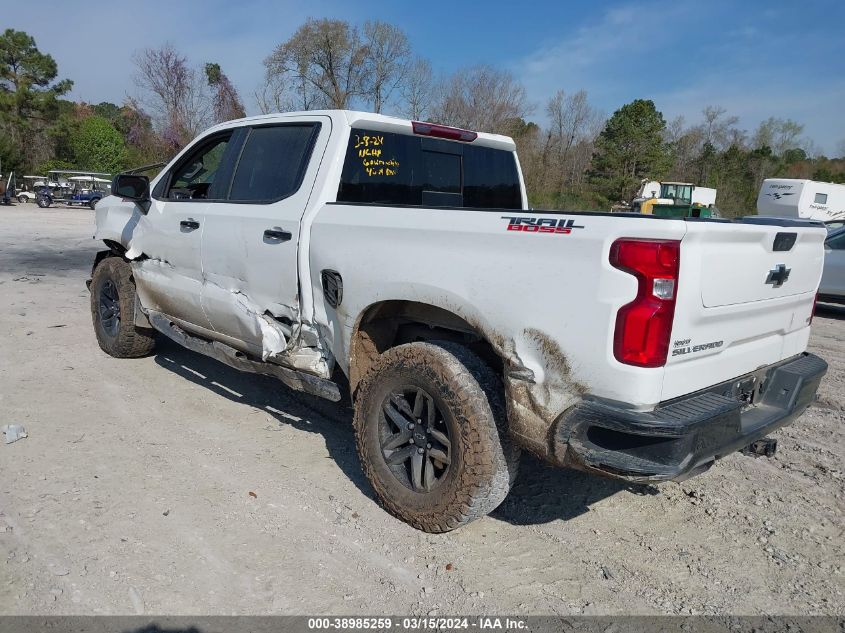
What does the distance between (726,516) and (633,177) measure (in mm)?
37666

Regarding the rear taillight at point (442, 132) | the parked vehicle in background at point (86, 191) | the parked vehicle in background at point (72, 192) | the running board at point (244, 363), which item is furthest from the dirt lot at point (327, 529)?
the parked vehicle in background at point (86, 191)

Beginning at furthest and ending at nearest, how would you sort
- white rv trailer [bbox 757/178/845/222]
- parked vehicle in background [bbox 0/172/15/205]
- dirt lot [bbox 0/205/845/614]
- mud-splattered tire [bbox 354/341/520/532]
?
parked vehicle in background [bbox 0/172/15/205] < white rv trailer [bbox 757/178/845/222] < mud-splattered tire [bbox 354/341/520/532] < dirt lot [bbox 0/205/845/614]

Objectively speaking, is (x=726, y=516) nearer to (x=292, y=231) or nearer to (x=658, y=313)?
(x=658, y=313)

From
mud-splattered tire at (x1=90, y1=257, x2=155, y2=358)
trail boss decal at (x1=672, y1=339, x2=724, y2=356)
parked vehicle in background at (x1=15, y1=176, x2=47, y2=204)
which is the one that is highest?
trail boss decal at (x1=672, y1=339, x2=724, y2=356)

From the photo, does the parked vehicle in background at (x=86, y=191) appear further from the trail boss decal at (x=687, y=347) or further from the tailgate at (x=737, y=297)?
the trail boss decal at (x=687, y=347)

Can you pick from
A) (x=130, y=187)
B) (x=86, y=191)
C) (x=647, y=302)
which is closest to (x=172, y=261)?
(x=130, y=187)

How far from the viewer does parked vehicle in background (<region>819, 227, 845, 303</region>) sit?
32.7ft

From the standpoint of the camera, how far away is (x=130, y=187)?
16.8 feet

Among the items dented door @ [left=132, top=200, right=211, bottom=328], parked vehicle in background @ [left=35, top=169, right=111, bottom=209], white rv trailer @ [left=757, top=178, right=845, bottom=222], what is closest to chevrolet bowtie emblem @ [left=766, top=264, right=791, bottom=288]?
dented door @ [left=132, top=200, right=211, bottom=328]

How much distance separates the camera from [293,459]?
4.10 m

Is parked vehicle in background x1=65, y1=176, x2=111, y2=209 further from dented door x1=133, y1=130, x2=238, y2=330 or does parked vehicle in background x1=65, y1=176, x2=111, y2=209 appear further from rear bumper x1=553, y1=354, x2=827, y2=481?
rear bumper x1=553, y1=354, x2=827, y2=481

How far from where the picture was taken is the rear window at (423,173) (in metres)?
3.99

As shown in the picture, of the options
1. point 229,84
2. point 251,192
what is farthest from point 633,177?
point 251,192

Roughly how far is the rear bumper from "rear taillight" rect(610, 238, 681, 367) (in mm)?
230
